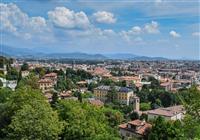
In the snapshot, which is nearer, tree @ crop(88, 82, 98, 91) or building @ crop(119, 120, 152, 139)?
building @ crop(119, 120, 152, 139)

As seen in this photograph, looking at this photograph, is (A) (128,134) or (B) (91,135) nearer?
(B) (91,135)

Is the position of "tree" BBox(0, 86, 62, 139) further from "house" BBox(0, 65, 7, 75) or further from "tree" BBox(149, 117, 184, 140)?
"house" BBox(0, 65, 7, 75)

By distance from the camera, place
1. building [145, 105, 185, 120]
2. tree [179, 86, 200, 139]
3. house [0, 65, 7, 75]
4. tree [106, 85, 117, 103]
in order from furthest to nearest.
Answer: house [0, 65, 7, 75]
tree [106, 85, 117, 103]
building [145, 105, 185, 120]
tree [179, 86, 200, 139]

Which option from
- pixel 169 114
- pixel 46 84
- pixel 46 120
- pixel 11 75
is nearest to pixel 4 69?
pixel 11 75

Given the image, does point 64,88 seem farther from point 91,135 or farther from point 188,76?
point 188,76

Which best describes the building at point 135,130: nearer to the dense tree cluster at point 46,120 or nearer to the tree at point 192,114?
the dense tree cluster at point 46,120

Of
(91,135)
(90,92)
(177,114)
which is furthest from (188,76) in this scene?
(91,135)

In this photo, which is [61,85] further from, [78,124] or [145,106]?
[78,124]

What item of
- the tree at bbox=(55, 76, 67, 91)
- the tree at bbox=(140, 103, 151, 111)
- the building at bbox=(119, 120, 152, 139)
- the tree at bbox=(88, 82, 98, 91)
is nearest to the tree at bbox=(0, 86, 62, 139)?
the building at bbox=(119, 120, 152, 139)
